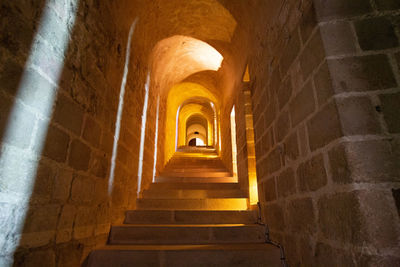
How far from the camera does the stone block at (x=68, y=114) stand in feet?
4.78

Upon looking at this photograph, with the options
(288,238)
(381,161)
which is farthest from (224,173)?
(381,161)

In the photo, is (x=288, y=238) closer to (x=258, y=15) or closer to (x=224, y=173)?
(x=258, y=15)

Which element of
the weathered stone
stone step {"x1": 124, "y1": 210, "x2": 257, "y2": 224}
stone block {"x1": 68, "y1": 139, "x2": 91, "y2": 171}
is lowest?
stone step {"x1": 124, "y1": 210, "x2": 257, "y2": 224}

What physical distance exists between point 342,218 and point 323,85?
2.39 ft

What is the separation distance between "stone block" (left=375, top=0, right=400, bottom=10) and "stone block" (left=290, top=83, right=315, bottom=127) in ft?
1.91

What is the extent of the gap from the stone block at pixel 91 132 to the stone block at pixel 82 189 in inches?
12.6

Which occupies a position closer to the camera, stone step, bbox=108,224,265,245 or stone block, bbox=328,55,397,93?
stone block, bbox=328,55,397,93

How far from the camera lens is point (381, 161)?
40.7 inches

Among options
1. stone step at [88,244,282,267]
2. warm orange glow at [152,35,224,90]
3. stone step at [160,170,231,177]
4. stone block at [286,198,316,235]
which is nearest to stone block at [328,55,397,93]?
stone block at [286,198,316,235]

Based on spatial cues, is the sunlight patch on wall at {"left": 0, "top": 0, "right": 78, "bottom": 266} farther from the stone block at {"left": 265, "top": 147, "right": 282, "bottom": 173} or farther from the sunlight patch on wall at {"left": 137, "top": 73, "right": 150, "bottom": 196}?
the sunlight patch on wall at {"left": 137, "top": 73, "right": 150, "bottom": 196}

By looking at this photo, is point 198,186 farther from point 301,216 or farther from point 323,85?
point 323,85

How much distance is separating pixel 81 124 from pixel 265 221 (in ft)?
6.68

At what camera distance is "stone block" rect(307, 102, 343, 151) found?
1132 millimetres

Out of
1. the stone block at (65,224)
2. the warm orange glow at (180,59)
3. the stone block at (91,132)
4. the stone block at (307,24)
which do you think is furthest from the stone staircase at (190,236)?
the warm orange glow at (180,59)
